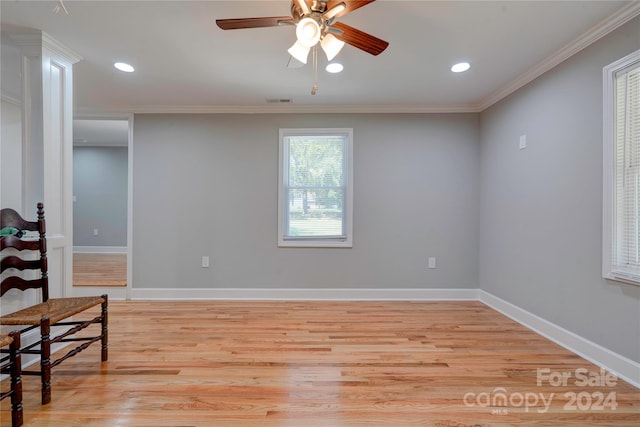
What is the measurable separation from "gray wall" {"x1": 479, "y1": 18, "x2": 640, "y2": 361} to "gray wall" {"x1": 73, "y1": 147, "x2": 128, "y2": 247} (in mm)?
7686

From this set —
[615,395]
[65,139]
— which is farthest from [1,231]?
[615,395]

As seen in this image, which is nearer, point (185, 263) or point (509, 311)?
point (509, 311)

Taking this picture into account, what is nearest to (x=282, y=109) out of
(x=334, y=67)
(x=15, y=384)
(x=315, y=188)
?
(x=315, y=188)

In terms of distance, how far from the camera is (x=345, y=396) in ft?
5.95

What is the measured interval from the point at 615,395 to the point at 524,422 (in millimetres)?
743

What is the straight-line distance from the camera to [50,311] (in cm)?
187

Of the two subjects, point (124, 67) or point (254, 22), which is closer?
point (254, 22)

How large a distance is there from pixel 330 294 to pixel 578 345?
2.39 m

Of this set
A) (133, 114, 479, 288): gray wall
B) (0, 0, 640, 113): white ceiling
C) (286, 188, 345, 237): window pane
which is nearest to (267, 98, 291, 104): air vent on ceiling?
(0, 0, 640, 113): white ceiling

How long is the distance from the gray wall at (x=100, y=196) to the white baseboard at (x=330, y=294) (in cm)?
430

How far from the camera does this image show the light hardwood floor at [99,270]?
405cm

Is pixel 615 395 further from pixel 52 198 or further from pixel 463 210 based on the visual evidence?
pixel 52 198

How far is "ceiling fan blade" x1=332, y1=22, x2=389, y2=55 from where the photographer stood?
1.69 metres

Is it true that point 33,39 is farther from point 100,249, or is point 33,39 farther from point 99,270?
point 100,249
